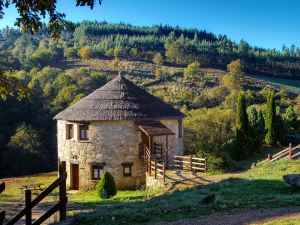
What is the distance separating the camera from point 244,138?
3409 cm

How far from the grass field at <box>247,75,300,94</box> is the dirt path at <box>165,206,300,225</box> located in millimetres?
77278

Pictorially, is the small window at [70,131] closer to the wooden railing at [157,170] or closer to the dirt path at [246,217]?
the wooden railing at [157,170]

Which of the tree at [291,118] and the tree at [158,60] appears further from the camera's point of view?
the tree at [158,60]

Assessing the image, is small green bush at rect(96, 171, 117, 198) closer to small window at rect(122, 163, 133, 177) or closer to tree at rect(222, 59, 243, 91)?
small window at rect(122, 163, 133, 177)

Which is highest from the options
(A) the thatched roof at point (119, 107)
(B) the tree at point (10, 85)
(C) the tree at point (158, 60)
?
(C) the tree at point (158, 60)

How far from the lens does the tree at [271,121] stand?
120 ft

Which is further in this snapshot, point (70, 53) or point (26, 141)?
point (70, 53)

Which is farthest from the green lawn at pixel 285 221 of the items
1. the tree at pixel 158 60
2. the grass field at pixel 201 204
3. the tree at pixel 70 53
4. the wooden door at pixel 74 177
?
the tree at pixel 70 53

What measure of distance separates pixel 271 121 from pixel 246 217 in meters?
28.1

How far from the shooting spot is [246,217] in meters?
9.83

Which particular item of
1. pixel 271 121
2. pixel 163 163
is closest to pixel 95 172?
pixel 163 163

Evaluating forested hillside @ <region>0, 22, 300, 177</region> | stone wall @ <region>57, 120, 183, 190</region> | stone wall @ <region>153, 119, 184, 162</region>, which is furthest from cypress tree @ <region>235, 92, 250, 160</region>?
stone wall @ <region>57, 120, 183, 190</region>

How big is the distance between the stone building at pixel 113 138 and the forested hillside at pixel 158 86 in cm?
328

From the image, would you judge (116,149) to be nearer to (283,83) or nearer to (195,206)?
(195,206)
